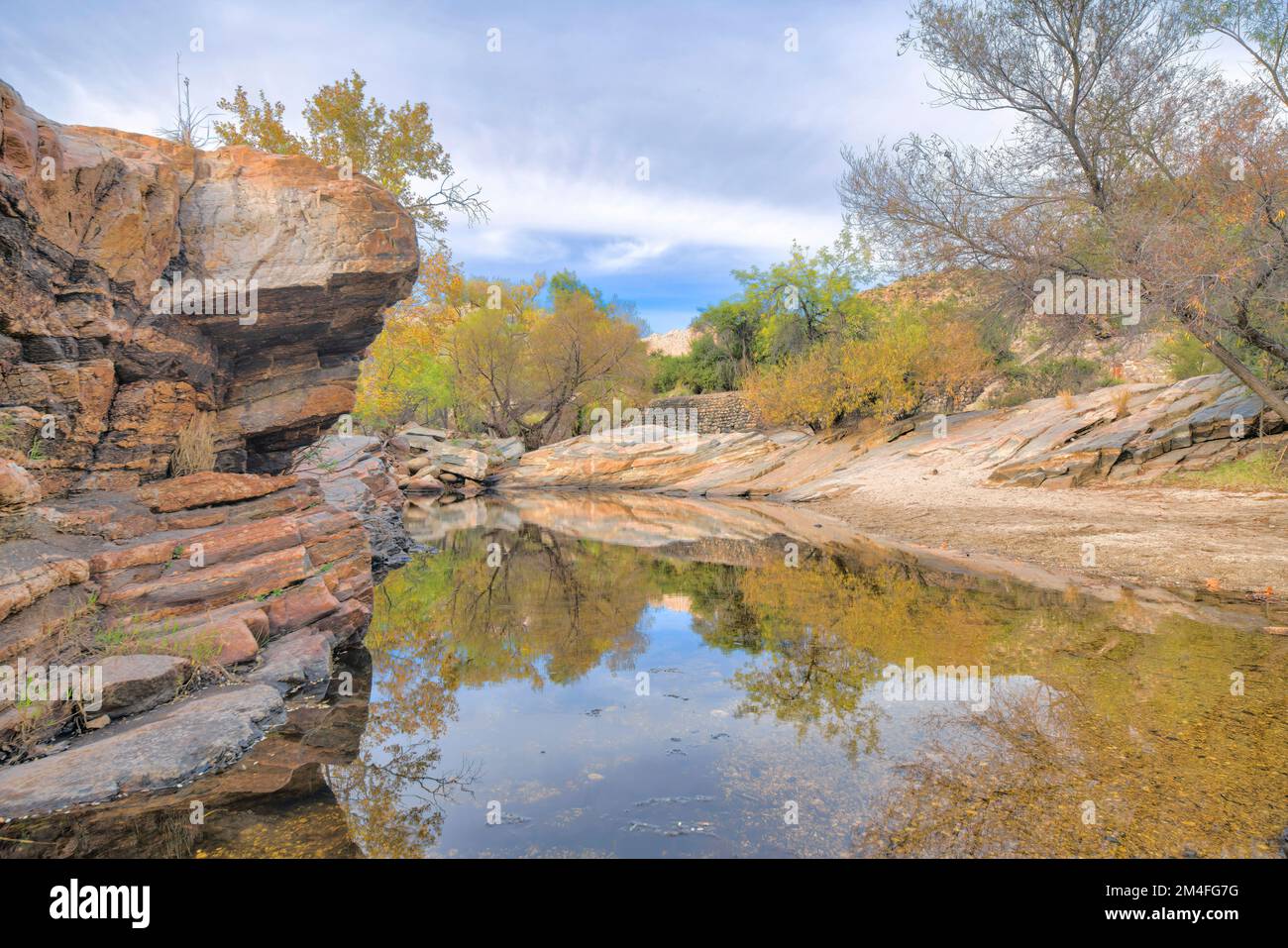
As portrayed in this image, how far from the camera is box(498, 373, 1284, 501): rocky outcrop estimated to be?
562 inches

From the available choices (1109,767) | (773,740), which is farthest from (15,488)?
(1109,767)

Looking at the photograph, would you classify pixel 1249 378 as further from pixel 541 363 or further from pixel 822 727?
pixel 541 363

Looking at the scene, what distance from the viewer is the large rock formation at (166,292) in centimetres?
630

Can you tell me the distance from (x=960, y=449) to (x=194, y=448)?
18763 millimetres

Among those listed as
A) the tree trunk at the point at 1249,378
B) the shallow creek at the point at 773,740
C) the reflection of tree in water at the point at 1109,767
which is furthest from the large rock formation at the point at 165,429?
the tree trunk at the point at 1249,378

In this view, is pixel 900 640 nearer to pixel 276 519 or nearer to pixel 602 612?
pixel 602 612

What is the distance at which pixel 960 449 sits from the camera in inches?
776

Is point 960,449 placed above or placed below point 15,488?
above

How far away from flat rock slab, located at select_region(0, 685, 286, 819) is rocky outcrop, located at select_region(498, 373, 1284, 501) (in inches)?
637

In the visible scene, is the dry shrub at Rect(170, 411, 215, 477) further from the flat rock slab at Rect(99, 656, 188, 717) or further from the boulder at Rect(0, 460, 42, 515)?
the flat rock slab at Rect(99, 656, 188, 717)

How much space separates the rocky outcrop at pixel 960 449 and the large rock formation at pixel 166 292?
49.8 feet

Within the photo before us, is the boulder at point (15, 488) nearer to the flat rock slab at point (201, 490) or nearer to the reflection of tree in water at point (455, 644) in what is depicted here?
the flat rock slab at point (201, 490)

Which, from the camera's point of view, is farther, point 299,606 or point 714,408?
point 714,408
